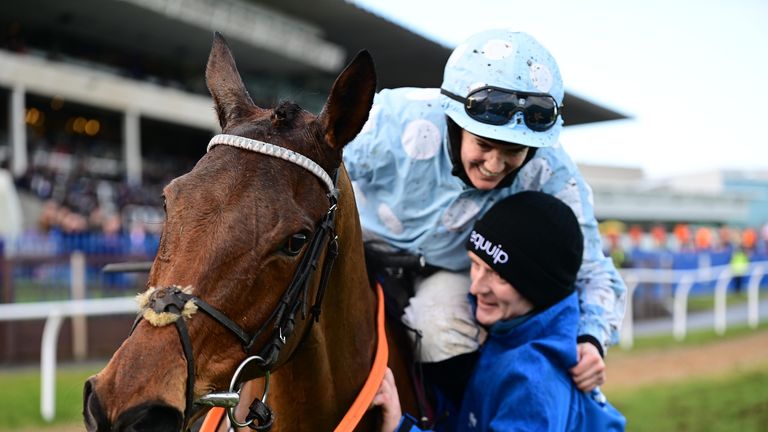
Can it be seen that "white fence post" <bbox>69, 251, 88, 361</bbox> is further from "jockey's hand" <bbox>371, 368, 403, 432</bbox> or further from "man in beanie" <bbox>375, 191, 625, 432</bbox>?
"jockey's hand" <bbox>371, 368, 403, 432</bbox>

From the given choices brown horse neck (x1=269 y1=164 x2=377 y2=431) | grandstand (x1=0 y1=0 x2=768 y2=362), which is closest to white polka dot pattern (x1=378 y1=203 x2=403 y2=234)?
brown horse neck (x1=269 y1=164 x2=377 y2=431)

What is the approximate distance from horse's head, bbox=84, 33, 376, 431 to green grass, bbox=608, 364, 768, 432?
197 inches

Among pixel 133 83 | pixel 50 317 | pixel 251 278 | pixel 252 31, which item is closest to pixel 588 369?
pixel 251 278

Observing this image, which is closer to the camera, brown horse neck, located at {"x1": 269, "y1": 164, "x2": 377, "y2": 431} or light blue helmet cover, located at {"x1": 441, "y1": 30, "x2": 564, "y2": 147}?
brown horse neck, located at {"x1": 269, "y1": 164, "x2": 377, "y2": 431}

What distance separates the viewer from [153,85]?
22922mm

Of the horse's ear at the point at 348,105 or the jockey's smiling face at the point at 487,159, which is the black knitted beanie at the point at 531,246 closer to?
the jockey's smiling face at the point at 487,159

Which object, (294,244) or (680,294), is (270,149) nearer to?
(294,244)

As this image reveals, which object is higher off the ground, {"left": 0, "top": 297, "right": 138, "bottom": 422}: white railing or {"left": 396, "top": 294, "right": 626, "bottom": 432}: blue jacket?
{"left": 396, "top": 294, "right": 626, "bottom": 432}: blue jacket

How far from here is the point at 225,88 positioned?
72.8 inches

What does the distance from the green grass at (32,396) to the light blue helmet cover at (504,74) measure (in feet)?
12.6

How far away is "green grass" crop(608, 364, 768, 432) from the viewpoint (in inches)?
235

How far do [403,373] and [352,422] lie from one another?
17.6 inches

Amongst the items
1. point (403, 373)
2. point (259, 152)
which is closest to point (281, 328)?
point (259, 152)

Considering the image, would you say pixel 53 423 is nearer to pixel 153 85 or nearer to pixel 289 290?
pixel 289 290
